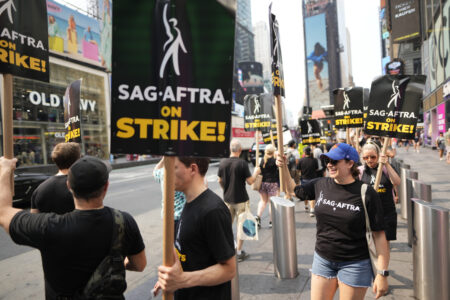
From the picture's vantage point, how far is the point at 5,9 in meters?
2.67

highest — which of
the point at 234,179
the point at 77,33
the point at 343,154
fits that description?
the point at 77,33

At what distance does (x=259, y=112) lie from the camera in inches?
346

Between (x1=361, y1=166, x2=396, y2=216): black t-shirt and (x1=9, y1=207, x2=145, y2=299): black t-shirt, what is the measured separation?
3.89m

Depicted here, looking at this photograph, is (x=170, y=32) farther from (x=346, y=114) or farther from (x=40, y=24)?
(x=346, y=114)

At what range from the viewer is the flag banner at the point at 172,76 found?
6.01ft

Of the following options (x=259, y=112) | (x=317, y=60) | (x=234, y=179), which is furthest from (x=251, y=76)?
(x=234, y=179)

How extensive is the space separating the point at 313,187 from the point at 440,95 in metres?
31.0

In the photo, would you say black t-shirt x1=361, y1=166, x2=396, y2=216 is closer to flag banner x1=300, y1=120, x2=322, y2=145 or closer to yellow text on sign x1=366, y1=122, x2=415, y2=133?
yellow text on sign x1=366, y1=122, x2=415, y2=133

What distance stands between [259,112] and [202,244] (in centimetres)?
711

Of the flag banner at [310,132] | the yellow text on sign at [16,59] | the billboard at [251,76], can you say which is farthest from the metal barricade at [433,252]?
the billboard at [251,76]

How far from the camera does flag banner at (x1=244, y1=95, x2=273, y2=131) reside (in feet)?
28.2

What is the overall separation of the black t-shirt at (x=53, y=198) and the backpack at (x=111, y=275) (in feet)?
5.43

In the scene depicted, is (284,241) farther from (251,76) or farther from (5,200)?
(251,76)

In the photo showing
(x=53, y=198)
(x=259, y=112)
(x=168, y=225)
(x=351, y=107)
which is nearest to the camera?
(x=168, y=225)
